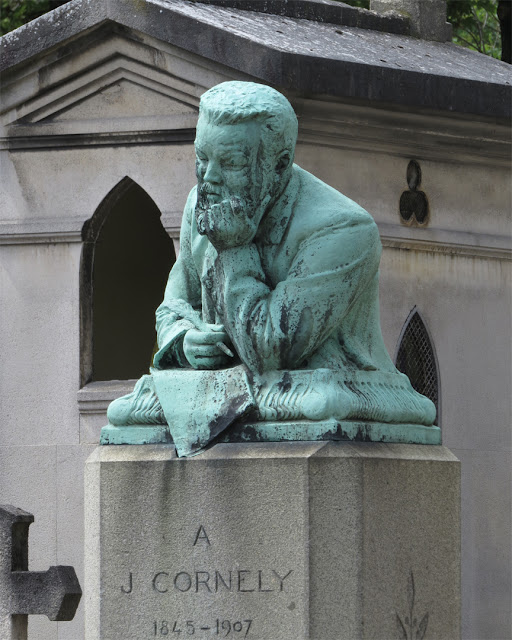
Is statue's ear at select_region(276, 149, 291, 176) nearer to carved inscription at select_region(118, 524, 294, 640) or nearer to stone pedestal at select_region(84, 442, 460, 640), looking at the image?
stone pedestal at select_region(84, 442, 460, 640)

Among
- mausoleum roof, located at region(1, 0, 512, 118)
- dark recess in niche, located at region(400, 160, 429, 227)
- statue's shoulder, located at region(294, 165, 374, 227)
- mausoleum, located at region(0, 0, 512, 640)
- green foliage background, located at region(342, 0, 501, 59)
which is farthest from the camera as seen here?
green foliage background, located at region(342, 0, 501, 59)

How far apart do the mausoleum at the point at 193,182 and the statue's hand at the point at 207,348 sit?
5808mm

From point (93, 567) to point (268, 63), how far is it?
6.07m

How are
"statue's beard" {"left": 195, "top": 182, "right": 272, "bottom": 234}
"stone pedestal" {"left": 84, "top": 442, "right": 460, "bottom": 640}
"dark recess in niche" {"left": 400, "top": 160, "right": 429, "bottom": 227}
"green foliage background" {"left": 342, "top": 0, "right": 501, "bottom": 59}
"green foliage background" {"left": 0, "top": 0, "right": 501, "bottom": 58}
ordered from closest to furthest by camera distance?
"stone pedestal" {"left": 84, "top": 442, "right": 460, "bottom": 640} → "statue's beard" {"left": 195, "top": 182, "right": 272, "bottom": 234} → "dark recess in niche" {"left": 400, "top": 160, "right": 429, "bottom": 227} → "green foliage background" {"left": 0, "top": 0, "right": 501, "bottom": 58} → "green foliage background" {"left": 342, "top": 0, "right": 501, "bottom": 59}

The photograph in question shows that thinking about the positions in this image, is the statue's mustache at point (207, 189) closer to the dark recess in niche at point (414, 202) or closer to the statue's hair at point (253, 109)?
the statue's hair at point (253, 109)

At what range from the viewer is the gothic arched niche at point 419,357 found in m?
15.4

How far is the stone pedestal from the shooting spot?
782cm

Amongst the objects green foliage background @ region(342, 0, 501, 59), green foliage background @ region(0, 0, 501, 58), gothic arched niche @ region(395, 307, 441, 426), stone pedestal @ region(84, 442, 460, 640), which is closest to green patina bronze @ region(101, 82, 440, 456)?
stone pedestal @ region(84, 442, 460, 640)

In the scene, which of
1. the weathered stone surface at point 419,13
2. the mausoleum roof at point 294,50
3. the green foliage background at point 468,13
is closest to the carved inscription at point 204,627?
the mausoleum roof at point 294,50

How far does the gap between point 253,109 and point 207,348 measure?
0.99m

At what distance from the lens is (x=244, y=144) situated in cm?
800

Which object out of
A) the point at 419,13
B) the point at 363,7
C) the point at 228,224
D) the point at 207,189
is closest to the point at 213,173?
the point at 207,189

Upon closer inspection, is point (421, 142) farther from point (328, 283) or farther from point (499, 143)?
point (328, 283)

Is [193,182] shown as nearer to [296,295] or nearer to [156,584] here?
[296,295]
